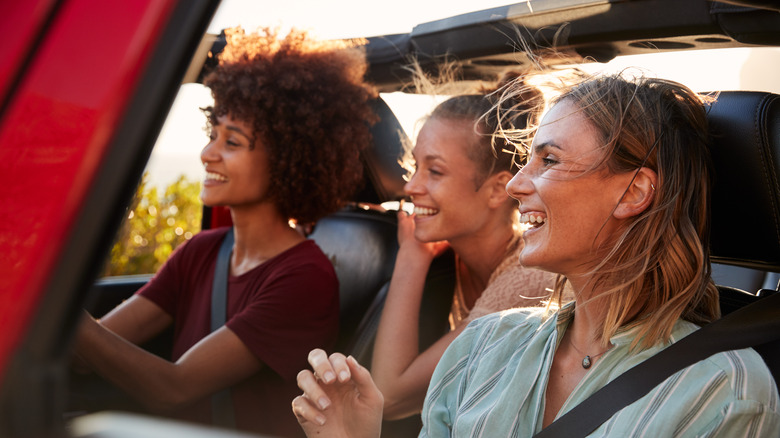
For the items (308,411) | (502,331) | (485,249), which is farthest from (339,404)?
(485,249)

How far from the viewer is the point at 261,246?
94.0 inches

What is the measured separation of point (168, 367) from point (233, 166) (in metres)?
0.64

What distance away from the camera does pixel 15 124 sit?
0.78 m

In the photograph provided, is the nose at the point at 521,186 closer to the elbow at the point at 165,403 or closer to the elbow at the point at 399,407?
the elbow at the point at 399,407

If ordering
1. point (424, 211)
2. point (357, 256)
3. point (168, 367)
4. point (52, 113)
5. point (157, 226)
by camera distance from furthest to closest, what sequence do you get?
1. point (157, 226)
2. point (357, 256)
3. point (424, 211)
4. point (168, 367)
5. point (52, 113)

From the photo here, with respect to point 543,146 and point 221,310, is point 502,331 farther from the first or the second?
point 221,310

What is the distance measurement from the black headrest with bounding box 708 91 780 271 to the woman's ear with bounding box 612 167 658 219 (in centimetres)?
16

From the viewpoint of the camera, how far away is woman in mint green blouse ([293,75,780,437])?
4.39ft

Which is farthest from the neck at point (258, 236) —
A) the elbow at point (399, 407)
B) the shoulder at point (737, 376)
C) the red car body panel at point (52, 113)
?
the red car body panel at point (52, 113)

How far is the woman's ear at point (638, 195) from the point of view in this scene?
1.37 metres

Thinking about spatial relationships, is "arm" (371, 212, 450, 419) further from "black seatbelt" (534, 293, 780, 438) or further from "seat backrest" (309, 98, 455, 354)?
"black seatbelt" (534, 293, 780, 438)

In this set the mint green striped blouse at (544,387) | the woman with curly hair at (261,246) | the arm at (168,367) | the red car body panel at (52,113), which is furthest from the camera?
the woman with curly hair at (261,246)

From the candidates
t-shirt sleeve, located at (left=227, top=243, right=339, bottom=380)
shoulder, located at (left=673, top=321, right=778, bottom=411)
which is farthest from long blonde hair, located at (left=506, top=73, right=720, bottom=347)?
t-shirt sleeve, located at (left=227, top=243, right=339, bottom=380)

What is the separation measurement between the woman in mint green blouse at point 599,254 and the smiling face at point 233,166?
3.31ft
